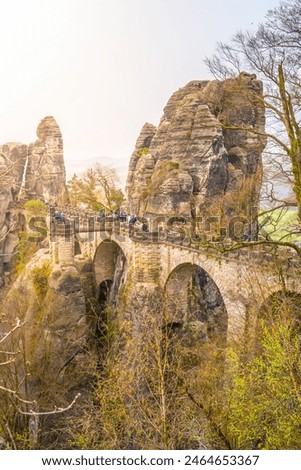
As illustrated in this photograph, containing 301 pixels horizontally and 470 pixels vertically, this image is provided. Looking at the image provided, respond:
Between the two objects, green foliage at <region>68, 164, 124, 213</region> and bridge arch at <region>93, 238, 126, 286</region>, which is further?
green foliage at <region>68, 164, 124, 213</region>

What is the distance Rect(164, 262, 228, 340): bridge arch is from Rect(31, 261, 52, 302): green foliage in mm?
8754

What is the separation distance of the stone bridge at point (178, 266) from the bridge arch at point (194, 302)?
0.05 m

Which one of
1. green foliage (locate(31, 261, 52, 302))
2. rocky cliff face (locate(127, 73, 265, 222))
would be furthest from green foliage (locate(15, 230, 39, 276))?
rocky cliff face (locate(127, 73, 265, 222))

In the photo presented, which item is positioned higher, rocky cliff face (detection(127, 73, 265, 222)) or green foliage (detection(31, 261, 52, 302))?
rocky cliff face (detection(127, 73, 265, 222))

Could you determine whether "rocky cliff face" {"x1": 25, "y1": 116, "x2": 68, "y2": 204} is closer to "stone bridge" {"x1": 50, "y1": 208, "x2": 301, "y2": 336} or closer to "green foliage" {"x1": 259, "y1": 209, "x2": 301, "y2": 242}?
"stone bridge" {"x1": 50, "y1": 208, "x2": 301, "y2": 336}

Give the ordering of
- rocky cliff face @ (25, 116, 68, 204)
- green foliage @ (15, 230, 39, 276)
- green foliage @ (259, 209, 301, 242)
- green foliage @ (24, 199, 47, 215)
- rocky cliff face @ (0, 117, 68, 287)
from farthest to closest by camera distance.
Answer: rocky cliff face @ (25, 116, 68, 204) < rocky cliff face @ (0, 117, 68, 287) < green foliage @ (24, 199, 47, 215) < green foliage @ (15, 230, 39, 276) < green foliage @ (259, 209, 301, 242)

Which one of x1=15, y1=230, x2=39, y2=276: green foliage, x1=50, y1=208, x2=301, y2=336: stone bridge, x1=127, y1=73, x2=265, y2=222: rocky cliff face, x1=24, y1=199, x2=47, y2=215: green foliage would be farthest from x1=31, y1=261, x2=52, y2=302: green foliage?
x1=24, y1=199, x2=47, y2=215: green foliage

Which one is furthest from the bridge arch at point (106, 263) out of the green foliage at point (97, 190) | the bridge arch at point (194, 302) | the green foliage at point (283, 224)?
the green foliage at point (283, 224)

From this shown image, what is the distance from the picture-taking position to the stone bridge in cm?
1422

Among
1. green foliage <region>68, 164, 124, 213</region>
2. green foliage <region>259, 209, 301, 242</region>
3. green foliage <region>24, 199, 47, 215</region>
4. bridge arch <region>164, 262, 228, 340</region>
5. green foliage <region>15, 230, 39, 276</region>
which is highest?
green foliage <region>68, 164, 124, 213</region>

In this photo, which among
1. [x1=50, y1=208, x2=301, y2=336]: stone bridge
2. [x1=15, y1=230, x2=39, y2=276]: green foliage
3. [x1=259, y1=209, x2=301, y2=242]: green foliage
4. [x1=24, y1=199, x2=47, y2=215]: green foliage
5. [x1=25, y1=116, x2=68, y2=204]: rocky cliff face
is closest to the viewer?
[x1=259, y1=209, x2=301, y2=242]: green foliage

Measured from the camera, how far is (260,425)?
29.4 feet

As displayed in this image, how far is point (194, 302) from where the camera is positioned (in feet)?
82.7
